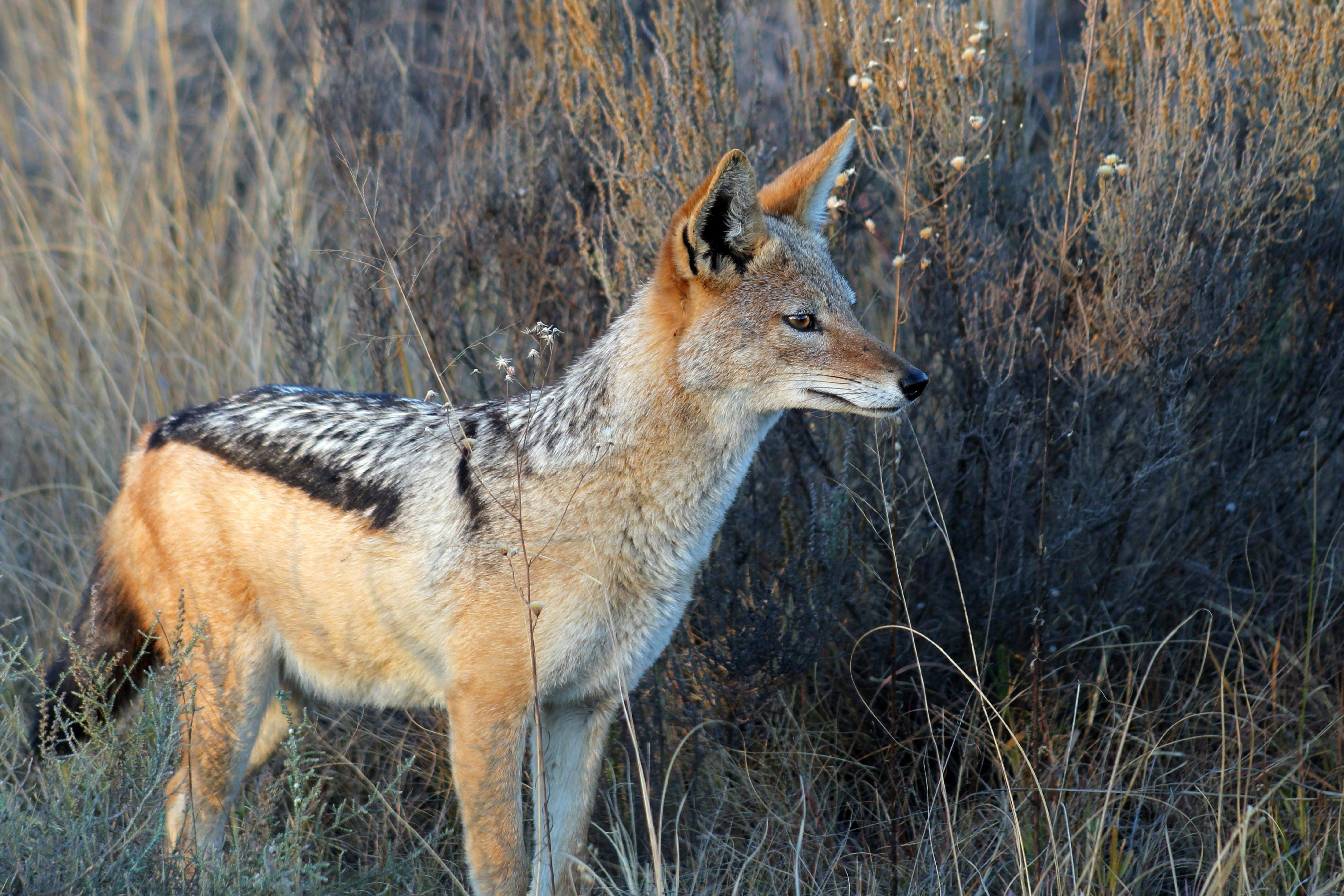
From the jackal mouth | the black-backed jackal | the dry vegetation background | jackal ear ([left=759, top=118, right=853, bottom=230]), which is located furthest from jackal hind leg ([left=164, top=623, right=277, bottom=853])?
jackal ear ([left=759, top=118, right=853, bottom=230])

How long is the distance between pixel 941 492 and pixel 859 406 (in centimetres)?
130

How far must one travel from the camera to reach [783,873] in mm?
3393

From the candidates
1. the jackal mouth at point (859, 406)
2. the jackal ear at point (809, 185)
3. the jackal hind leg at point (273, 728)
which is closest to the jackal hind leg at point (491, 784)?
the jackal hind leg at point (273, 728)

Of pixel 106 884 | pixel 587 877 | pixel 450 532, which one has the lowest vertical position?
pixel 587 877

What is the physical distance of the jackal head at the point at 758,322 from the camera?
9.78ft

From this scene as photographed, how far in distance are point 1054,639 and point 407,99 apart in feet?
13.9

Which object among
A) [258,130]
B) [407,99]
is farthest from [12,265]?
[407,99]

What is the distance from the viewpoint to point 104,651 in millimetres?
3596

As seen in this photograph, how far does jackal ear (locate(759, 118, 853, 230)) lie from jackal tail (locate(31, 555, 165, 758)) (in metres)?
2.43

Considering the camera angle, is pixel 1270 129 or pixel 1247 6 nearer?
pixel 1270 129

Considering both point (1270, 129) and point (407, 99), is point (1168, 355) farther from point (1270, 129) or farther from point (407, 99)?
point (407, 99)

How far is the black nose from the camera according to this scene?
2941 mm

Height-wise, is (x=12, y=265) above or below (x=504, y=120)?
below

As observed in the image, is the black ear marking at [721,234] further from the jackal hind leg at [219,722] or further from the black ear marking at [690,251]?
the jackal hind leg at [219,722]
